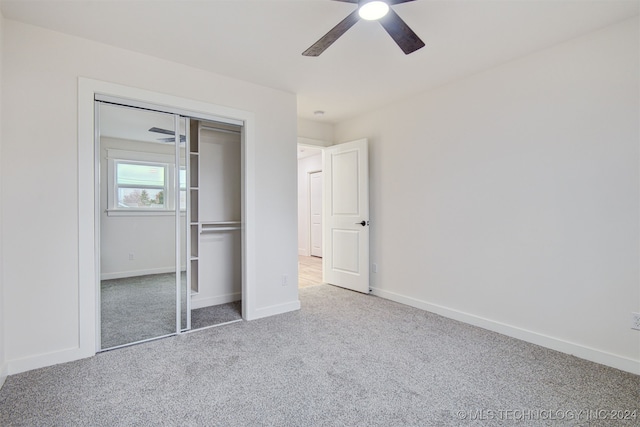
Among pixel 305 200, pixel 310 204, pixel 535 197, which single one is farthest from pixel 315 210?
pixel 535 197

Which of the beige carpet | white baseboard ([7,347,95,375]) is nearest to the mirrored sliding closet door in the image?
white baseboard ([7,347,95,375])

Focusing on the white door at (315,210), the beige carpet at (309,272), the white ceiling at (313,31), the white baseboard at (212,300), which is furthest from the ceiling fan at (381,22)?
the white door at (315,210)

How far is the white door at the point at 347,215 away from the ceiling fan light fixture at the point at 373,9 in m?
2.33

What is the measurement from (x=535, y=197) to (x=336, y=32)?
2.07m

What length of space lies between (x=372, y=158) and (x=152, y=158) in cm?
256

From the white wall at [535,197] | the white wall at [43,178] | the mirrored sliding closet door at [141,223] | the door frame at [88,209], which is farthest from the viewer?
the mirrored sliding closet door at [141,223]

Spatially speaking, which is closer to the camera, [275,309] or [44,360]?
[44,360]

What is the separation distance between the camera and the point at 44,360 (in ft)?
7.31

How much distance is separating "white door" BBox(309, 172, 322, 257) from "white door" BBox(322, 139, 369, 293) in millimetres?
3032

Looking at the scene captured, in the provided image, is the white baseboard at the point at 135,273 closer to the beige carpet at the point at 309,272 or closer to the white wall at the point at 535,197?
the beige carpet at the point at 309,272

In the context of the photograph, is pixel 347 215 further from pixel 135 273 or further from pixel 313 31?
pixel 135 273

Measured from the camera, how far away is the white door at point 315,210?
7.76m

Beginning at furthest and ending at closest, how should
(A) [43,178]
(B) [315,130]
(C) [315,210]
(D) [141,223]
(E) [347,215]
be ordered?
1. (C) [315,210]
2. (B) [315,130]
3. (E) [347,215]
4. (D) [141,223]
5. (A) [43,178]

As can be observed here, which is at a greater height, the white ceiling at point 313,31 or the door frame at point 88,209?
the white ceiling at point 313,31
